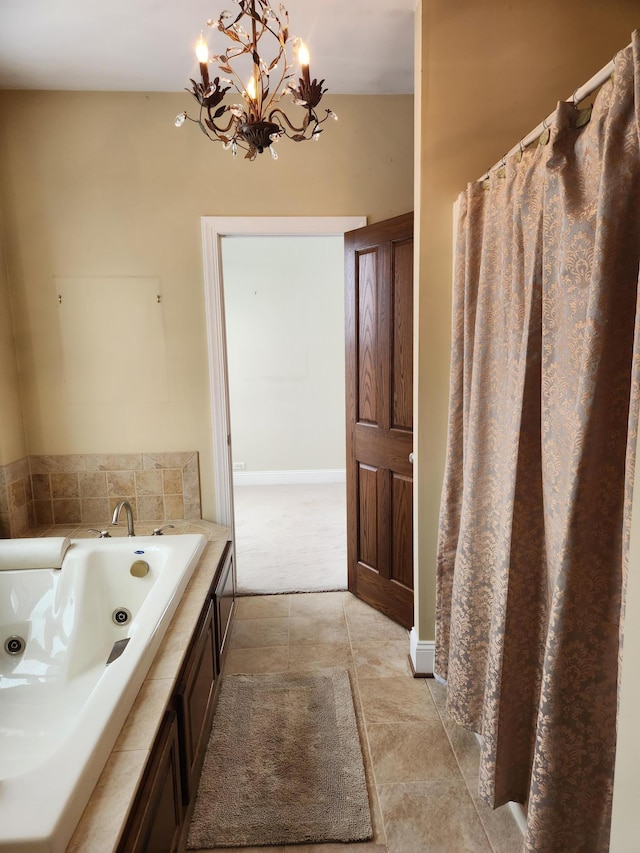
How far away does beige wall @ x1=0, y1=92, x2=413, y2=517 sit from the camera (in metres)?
2.50

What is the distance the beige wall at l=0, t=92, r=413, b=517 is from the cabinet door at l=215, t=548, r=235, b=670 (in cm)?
99

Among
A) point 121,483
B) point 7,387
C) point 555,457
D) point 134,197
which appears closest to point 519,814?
point 555,457

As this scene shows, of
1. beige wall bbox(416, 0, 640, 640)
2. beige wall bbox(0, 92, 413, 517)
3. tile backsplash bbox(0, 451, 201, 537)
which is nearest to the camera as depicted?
beige wall bbox(416, 0, 640, 640)

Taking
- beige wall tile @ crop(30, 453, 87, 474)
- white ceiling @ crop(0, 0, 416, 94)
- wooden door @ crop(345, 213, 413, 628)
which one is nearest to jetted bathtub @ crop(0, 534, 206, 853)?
beige wall tile @ crop(30, 453, 87, 474)

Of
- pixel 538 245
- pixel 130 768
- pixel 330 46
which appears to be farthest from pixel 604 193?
pixel 330 46

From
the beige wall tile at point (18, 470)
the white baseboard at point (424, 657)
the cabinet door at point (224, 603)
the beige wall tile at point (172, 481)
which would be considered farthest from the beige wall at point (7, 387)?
the white baseboard at point (424, 657)

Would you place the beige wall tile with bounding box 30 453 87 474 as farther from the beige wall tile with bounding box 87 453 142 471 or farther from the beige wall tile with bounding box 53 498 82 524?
the beige wall tile with bounding box 53 498 82 524

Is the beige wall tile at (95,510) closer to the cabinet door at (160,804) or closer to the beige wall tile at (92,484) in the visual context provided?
the beige wall tile at (92,484)

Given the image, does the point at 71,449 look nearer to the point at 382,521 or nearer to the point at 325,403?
the point at 382,521

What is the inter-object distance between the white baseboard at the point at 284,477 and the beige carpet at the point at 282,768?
3.34 metres

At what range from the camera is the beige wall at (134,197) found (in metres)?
2.50

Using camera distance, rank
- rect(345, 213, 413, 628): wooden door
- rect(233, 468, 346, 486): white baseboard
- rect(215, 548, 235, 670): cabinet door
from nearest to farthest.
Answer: rect(215, 548, 235, 670): cabinet door → rect(345, 213, 413, 628): wooden door → rect(233, 468, 346, 486): white baseboard

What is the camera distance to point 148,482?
2.77m

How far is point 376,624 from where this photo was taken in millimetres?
2633
